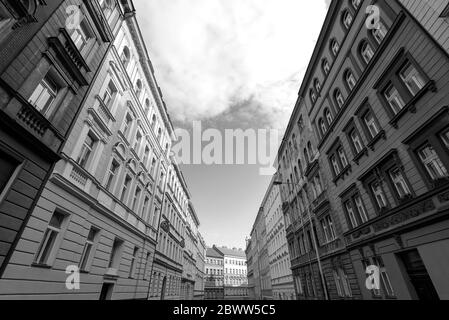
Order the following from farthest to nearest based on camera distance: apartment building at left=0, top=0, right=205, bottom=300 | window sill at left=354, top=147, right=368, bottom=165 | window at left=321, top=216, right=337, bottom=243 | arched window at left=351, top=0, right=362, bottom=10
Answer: window at left=321, top=216, right=337, bottom=243
arched window at left=351, top=0, right=362, bottom=10
window sill at left=354, top=147, right=368, bottom=165
apartment building at left=0, top=0, right=205, bottom=300

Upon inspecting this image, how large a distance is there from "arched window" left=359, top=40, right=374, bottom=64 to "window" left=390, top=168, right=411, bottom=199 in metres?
6.30

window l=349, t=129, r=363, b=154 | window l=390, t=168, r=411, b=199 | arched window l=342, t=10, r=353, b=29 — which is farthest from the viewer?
arched window l=342, t=10, r=353, b=29

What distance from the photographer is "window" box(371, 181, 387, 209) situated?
10891mm

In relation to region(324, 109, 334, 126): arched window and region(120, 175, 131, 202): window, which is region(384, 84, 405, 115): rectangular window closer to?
region(324, 109, 334, 126): arched window

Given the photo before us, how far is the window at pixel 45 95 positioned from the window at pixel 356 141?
1514 centimetres

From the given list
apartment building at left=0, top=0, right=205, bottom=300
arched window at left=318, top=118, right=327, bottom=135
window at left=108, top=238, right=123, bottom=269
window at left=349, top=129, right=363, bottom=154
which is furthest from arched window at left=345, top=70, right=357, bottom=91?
window at left=108, top=238, right=123, bottom=269

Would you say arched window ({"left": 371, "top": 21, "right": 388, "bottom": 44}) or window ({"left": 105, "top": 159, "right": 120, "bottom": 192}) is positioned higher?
arched window ({"left": 371, "top": 21, "right": 388, "bottom": 44})

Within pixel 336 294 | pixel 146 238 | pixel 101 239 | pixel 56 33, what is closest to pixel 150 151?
pixel 146 238

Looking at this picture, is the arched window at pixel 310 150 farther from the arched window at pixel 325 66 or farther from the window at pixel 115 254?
the window at pixel 115 254

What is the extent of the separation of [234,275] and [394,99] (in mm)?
100196

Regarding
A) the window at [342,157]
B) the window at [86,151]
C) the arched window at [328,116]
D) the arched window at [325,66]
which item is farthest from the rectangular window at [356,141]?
the window at [86,151]

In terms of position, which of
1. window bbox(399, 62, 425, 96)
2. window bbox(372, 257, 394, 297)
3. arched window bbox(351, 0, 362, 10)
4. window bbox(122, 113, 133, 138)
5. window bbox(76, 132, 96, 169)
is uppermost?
arched window bbox(351, 0, 362, 10)

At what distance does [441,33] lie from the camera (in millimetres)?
7828
